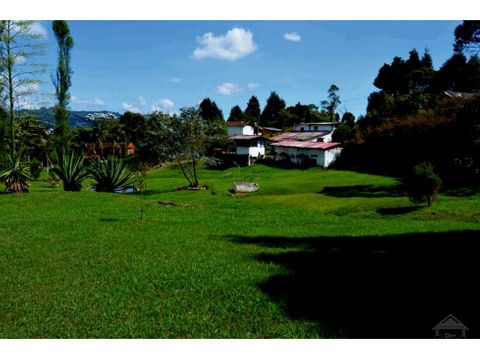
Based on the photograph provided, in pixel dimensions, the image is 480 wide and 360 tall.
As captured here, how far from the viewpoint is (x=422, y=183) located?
60.1 ft

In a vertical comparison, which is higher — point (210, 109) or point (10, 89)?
point (210, 109)

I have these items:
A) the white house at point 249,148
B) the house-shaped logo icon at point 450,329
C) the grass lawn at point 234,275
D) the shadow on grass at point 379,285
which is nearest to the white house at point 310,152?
the white house at point 249,148

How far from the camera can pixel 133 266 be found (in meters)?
9.22

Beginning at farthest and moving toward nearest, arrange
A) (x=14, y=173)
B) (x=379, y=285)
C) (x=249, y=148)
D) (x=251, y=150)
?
(x=251, y=150) < (x=249, y=148) < (x=14, y=173) < (x=379, y=285)

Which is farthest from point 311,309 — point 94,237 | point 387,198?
point 387,198

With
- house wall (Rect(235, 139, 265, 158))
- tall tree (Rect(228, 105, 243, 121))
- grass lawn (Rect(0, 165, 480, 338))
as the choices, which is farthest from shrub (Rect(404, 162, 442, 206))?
tall tree (Rect(228, 105, 243, 121))

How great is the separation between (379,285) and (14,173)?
2183cm

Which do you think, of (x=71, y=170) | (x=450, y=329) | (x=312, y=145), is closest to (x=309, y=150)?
(x=312, y=145)

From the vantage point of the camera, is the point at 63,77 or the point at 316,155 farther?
the point at 316,155

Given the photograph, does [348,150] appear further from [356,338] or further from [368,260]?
[356,338]

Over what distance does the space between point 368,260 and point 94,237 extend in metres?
7.94

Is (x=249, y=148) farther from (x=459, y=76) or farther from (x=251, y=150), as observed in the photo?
(x=459, y=76)

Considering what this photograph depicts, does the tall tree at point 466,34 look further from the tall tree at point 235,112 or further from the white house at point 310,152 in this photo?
the tall tree at point 235,112

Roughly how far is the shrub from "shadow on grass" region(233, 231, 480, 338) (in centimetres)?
686
